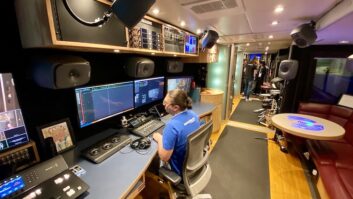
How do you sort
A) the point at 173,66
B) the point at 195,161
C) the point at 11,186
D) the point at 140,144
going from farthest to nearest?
the point at 173,66 < the point at 140,144 < the point at 195,161 < the point at 11,186

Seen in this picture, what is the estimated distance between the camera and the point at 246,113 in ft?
16.9

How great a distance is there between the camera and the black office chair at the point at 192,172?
4.18 ft

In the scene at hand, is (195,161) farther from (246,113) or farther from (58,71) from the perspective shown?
(246,113)

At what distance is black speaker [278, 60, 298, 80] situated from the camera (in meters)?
2.91

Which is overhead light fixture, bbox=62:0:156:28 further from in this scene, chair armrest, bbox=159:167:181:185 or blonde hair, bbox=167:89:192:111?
chair armrest, bbox=159:167:181:185

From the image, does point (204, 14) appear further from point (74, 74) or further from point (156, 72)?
point (74, 74)

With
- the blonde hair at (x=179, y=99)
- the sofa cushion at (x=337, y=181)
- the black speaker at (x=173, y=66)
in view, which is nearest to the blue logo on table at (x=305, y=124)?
the sofa cushion at (x=337, y=181)

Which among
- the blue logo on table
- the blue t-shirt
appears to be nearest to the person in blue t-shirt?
the blue t-shirt

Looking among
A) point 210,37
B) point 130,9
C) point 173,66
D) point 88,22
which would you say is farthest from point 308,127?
point 88,22

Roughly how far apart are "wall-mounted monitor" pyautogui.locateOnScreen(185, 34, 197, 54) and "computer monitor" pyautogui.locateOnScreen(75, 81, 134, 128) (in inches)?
47.2

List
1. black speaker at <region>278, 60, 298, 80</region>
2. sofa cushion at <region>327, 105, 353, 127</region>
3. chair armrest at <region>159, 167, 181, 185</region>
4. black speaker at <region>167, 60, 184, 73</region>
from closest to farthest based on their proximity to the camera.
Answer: chair armrest at <region>159, 167, 181, 185</region> → black speaker at <region>167, 60, 184, 73</region> → sofa cushion at <region>327, 105, 353, 127</region> → black speaker at <region>278, 60, 298, 80</region>

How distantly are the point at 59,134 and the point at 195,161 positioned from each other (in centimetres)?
113

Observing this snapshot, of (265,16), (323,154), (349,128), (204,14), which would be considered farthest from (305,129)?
(204,14)

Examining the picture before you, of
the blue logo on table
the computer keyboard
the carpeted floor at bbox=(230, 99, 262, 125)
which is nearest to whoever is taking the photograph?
the computer keyboard
